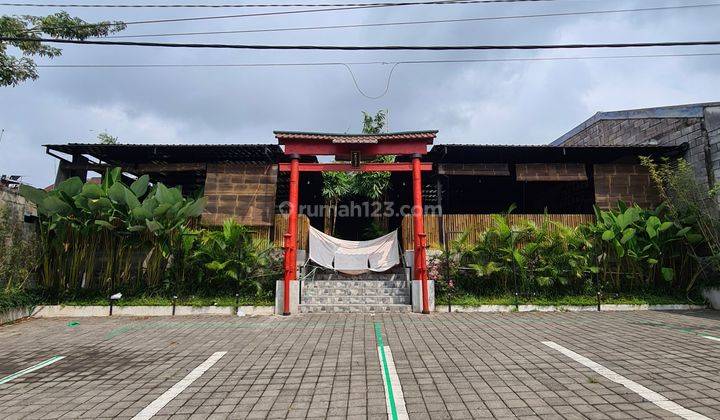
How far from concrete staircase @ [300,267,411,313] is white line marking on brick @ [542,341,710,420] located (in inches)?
190

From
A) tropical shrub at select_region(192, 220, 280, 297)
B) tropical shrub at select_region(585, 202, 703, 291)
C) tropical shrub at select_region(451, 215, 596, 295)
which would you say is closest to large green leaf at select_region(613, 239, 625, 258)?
tropical shrub at select_region(585, 202, 703, 291)

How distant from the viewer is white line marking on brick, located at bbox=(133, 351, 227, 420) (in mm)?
3365

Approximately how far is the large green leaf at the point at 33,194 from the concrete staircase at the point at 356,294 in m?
6.88

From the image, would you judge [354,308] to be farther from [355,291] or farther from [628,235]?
[628,235]

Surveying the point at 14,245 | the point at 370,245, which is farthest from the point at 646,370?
the point at 14,245

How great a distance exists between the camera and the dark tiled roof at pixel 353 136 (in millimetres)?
10031

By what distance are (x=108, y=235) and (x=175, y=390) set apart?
24.1ft

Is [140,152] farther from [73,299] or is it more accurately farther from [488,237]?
[488,237]

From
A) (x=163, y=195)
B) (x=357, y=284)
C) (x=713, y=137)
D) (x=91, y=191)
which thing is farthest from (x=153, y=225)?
(x=713, y=137)

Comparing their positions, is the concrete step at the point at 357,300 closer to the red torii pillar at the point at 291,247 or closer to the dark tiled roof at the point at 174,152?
the red torii pillar at the point at 291,247

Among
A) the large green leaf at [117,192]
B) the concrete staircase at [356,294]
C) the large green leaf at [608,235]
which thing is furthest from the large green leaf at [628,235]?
the large green leaf at [117,192]

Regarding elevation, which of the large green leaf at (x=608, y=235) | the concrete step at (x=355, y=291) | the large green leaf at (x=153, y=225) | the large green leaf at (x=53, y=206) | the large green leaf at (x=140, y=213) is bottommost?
the concrete step at (x=355, y=291)

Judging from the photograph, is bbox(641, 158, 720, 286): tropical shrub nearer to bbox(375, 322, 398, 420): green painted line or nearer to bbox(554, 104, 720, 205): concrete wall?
bbox(554, 104, 720, 205): concrete wall

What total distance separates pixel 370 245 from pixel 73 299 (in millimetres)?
8074
